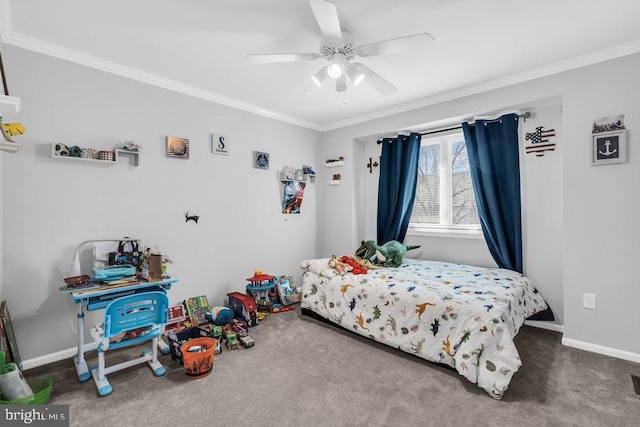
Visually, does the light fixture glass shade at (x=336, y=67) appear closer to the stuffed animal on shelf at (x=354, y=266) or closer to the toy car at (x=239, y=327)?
the stuffed animal on shelf at (x=354, y=266)

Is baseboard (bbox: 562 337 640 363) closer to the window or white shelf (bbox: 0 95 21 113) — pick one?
the window

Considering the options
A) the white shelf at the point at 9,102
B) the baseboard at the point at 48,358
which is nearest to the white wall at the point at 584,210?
the white shelf at the point at 9,102

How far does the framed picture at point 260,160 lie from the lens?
3.95 metres

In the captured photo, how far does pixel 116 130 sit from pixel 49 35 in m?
0.80

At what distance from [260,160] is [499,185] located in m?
2.87

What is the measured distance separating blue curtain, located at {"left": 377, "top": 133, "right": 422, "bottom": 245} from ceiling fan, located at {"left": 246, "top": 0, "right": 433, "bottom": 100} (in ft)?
5.41

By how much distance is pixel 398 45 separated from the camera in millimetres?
1987

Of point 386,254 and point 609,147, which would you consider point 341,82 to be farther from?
point 609,147

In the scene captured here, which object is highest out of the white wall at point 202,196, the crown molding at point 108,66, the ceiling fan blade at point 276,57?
the crown molding at point 108,66

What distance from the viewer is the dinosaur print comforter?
2084 millimetres

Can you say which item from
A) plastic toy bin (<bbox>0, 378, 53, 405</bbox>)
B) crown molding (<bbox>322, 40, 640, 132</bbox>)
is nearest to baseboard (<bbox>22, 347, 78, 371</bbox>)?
plastic toy bin (<bbox>0, 378, 53, 405</bbox>)

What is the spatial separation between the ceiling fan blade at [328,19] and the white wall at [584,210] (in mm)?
2075

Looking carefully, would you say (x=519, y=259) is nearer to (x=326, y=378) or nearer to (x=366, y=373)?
(x=366, y=373)

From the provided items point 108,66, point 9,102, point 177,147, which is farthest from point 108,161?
point 9,102
